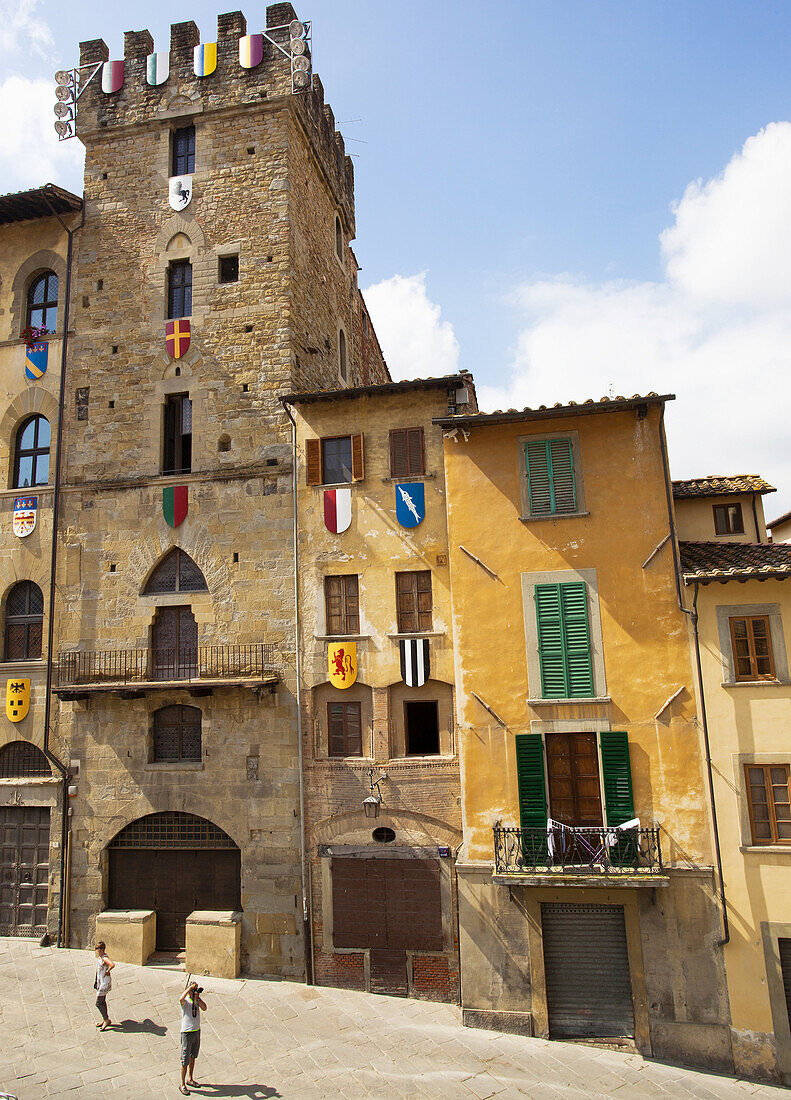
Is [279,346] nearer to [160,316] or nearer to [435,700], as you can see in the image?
[160,316]

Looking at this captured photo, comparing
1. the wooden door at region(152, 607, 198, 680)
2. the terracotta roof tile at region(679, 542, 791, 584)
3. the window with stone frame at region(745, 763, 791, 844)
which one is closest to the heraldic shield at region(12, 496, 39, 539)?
the wooden door at region(152, 607, 198, 680)

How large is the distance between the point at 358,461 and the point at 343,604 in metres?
3.68

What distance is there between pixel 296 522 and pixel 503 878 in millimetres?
9900

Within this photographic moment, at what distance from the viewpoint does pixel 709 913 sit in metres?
14.7

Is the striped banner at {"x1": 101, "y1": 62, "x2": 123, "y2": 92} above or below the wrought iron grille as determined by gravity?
above

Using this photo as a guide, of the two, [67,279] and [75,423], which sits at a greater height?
[67,279]

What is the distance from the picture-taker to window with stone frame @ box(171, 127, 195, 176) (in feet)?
76.6

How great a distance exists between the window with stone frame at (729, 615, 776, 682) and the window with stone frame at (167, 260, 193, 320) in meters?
16.9

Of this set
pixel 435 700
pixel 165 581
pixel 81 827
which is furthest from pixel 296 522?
pixel 81 827

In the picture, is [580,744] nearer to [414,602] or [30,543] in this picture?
[414,602]

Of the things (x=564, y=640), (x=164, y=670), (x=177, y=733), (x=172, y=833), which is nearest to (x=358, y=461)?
(x=564, y=640)

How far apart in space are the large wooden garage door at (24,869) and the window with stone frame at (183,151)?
18836 mm

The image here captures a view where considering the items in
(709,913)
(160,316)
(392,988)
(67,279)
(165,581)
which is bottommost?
(392,988)

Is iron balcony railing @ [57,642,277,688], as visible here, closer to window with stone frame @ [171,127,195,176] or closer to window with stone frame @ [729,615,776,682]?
window with stone frame @ [729,615,776,682]
